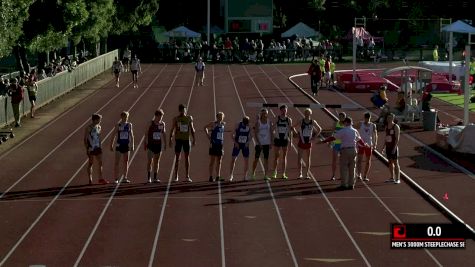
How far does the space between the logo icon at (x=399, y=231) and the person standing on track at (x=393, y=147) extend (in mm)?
4572

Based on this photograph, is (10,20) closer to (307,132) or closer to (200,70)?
(200,70)

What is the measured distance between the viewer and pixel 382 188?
795 inches

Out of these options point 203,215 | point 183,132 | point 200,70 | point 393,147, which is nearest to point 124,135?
point 183,132

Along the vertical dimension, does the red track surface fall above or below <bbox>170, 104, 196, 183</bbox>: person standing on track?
below

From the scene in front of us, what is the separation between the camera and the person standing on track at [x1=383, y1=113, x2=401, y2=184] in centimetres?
2059

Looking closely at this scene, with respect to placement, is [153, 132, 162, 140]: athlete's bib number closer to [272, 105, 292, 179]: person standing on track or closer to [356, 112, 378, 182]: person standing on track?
[272, 105, 292, 179]: person standing on track

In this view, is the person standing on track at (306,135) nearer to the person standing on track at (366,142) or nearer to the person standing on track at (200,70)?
the person standing on track at (366,142)

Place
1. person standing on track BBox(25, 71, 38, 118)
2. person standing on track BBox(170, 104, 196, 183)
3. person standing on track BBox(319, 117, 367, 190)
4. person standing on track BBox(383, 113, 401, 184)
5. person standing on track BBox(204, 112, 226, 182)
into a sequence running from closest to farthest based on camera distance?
person standing on track BBox(319, 117, 367, 190)
person standing on track BBox(204, 112, 226, 182)
person standing on track BBox(383, 113, 401, 184)
person standing on track BBox(170, 104, 196, 183)
person standing on track BBox(25, 71, 38, 118)

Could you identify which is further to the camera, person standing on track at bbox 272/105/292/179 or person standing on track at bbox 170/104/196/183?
person standing on track at bbox 272/105/292/179

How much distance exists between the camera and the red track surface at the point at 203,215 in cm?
1473

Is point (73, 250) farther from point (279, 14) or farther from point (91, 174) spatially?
point (279, 14)

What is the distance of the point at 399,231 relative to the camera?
15.9m

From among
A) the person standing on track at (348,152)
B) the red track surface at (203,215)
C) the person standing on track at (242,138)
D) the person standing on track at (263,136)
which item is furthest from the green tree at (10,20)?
the person standing on track at (348,152)
